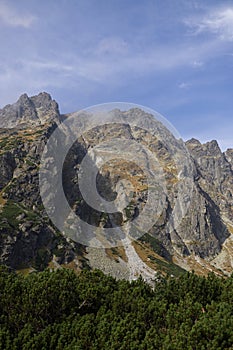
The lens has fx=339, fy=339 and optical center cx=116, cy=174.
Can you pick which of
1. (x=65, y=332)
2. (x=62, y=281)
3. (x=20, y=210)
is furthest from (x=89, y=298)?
(x=20, y=210)

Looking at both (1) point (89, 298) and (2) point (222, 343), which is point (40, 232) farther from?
(2) point (222, 343)

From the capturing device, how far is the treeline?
26.1m

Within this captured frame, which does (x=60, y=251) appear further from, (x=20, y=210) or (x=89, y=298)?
(x=89, y=298)

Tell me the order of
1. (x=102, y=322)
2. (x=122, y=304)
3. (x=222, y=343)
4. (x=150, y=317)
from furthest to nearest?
(x=122, y=304), (x=150, y=317), (x=102, y=322), (x=222, y=343)

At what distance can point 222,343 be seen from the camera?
80.3ft

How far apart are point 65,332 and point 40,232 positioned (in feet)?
534

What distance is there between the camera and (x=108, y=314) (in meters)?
31.9

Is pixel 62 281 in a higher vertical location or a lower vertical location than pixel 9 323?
higher

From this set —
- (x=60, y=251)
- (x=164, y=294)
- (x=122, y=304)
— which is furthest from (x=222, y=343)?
(x=60, y=251)

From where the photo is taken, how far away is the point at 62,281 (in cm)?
3628

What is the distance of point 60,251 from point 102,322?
516ft

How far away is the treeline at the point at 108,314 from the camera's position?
26141 mm

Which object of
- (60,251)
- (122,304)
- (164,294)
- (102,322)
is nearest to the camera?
(102,322)

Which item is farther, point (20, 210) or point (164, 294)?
point (20, 210)
